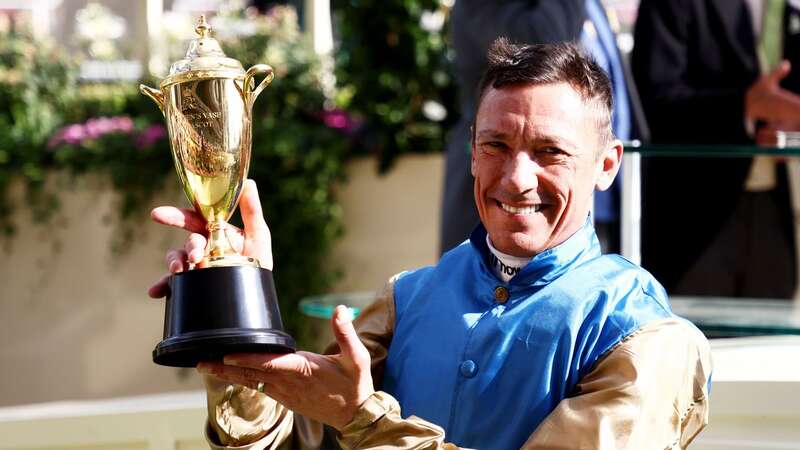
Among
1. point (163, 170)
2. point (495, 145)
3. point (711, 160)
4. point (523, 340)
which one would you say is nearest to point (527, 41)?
point (711, 160)

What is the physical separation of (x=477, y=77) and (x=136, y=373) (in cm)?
328

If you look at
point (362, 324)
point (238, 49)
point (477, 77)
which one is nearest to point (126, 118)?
point (238, 49)

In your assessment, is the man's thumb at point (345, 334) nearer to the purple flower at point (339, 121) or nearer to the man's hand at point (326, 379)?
the man's hand at point (326, 379)

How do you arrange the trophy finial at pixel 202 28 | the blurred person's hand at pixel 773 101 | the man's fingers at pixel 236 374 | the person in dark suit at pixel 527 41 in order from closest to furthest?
the man's fingers at pixel 236 374, the trophy finial at pixel 202 28, the person in dark suit at pixel 527 41, the blurred person's hand at pixel 773 101

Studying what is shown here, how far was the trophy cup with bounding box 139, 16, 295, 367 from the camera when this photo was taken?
6.21 feet

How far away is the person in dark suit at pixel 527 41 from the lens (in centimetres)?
355

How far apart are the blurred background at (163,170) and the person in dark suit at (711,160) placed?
5.24ft

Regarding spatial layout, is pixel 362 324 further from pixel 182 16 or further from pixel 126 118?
pixel 182 16

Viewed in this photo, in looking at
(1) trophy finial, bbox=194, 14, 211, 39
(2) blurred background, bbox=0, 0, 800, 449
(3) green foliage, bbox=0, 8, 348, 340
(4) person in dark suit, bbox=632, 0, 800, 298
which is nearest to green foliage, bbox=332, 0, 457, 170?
(2) blurred background, bbox=0, 0, 800, 449

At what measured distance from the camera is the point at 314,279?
628cm

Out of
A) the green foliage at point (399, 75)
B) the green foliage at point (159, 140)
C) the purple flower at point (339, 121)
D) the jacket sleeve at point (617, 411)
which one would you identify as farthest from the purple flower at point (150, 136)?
the jacket sleeve at point (617, 411)

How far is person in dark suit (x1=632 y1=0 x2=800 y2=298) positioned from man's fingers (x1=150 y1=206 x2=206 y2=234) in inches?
80.6

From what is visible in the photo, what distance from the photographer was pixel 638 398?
1693mm

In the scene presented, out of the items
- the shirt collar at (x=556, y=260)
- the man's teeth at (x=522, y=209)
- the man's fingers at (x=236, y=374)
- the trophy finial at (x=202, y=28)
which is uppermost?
the trophy finial at (x=202, y=28)
